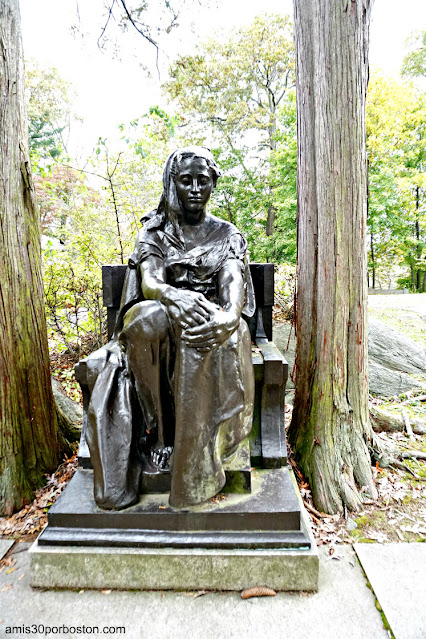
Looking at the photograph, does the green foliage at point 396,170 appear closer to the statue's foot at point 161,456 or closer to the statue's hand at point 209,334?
the statue's hand at point 209,334

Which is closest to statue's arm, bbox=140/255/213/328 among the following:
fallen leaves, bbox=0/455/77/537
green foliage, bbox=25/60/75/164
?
fallen leaves, bbox=0/455/77/537

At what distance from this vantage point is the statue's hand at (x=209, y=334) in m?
2.04

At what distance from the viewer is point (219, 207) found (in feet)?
44.8

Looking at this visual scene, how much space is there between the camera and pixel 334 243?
2.80 metres

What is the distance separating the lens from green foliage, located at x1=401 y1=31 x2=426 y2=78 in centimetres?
1752

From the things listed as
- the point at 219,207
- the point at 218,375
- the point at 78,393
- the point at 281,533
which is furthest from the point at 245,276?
the point at 219,207

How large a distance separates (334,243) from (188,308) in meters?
1.28

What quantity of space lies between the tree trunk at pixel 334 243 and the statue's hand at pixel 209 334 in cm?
108

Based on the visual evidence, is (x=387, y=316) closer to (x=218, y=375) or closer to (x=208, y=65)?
(x=218, y=375)

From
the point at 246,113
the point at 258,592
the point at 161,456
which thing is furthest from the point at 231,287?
the point at 246,113

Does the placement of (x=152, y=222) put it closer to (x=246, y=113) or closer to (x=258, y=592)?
(x=258, y=592)

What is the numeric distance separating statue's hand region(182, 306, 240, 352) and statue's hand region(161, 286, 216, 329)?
33mm

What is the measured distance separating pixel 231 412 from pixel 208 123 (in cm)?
Answer: 1534

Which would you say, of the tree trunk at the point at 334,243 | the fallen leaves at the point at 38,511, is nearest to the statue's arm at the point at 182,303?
the tree trunk at the point at 334,243
